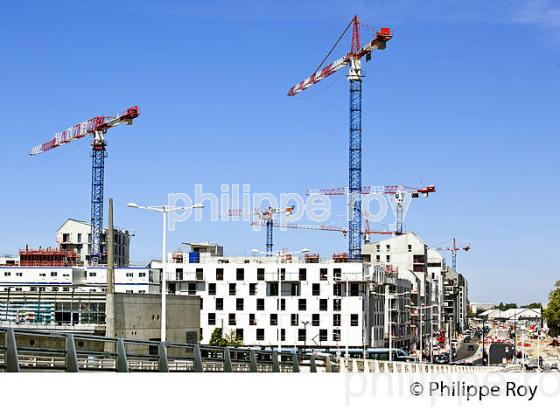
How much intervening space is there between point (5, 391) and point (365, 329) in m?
99.8

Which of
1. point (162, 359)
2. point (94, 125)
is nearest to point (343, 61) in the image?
point (94, 125)

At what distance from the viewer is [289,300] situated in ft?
379

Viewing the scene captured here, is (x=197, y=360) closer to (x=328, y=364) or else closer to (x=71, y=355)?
(x=71, y=355)

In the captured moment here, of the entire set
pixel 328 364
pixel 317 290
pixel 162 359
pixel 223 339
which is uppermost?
pixel 162 359

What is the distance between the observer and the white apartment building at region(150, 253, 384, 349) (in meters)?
113

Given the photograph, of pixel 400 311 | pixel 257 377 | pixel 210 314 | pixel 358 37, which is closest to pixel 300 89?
pixel 358 37

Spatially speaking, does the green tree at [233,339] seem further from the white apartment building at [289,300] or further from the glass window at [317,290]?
Answer: the glass window at [317,290]

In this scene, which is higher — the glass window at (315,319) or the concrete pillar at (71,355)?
the concrete pillar at (71,355)

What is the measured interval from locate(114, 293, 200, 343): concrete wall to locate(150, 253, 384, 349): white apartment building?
3914 centimetres

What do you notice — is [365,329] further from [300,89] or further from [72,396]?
[72,396]

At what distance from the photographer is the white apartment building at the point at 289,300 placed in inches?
4446

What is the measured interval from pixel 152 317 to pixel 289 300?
4922 cm

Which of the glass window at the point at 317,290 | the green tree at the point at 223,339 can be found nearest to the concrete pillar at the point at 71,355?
the green tree at the point at 223,339

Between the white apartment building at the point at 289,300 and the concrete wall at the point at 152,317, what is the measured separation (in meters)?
39.1
